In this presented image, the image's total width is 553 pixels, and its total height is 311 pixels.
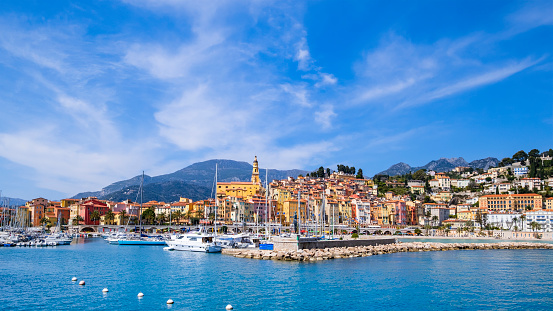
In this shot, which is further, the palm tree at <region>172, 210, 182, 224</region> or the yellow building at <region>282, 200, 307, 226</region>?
the palm tree at <region>172, 210, 182, 224</region>

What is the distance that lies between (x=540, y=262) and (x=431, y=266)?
12.7 metres

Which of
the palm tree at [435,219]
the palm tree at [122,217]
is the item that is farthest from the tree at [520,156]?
the palm tree at [122,217]

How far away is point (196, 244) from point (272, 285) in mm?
23706

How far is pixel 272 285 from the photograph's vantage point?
83.8 ft

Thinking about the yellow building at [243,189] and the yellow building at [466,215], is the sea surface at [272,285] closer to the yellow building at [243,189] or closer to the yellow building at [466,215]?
the yellow building at [466,215]

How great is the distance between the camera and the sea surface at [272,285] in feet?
68.7

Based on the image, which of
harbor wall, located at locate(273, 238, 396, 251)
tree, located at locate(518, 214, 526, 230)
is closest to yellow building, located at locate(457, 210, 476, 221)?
tree, located at locate(518, 214, 526, 230)

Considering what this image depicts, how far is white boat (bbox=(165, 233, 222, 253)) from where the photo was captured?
46.2m

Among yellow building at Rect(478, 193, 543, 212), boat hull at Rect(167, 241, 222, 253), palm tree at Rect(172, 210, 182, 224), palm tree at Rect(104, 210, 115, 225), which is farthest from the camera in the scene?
yellow building at Rect(478, 193, 543, 212)

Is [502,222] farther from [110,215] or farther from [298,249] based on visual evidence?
[110,215]

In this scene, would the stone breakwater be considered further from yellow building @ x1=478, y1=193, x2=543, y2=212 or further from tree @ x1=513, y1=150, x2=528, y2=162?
tree @ x1=513, y1=150, x2=528, y2=162

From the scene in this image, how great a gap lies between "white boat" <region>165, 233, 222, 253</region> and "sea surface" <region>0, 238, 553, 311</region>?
7.67 metres

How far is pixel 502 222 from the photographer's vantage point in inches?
4063

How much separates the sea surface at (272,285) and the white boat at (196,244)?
7.67 m
